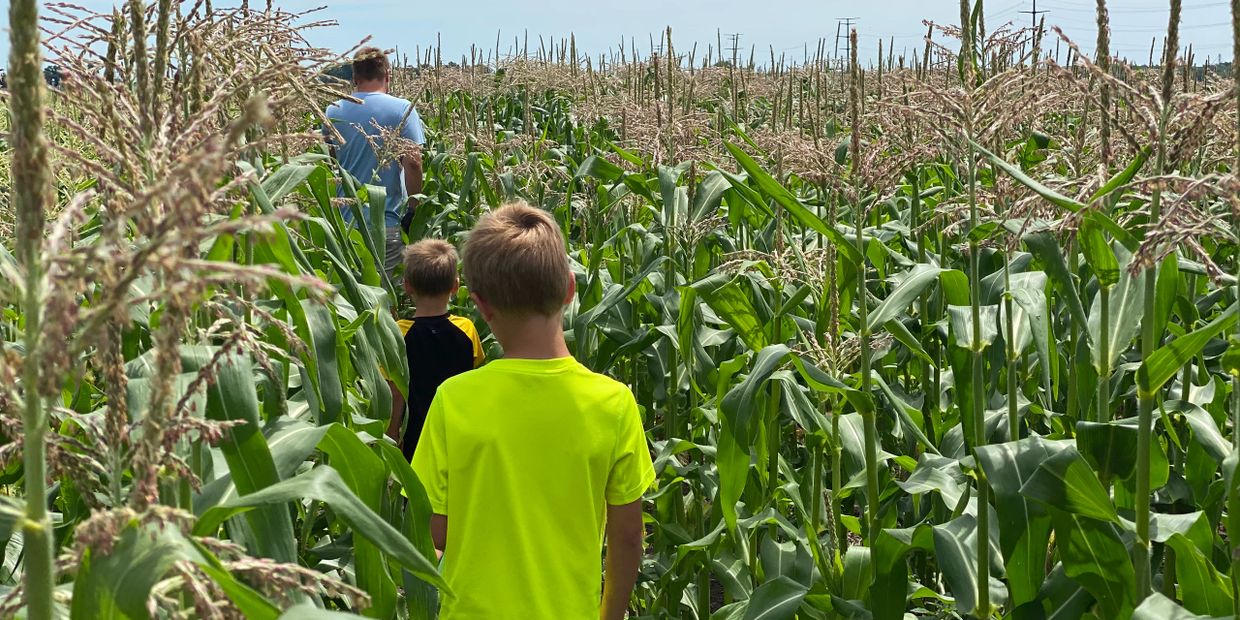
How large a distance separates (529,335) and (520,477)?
0.32 m

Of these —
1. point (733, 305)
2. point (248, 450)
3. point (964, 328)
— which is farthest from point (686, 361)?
point (248, 450)

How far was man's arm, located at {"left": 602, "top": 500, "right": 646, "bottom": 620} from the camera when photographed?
8.63ft

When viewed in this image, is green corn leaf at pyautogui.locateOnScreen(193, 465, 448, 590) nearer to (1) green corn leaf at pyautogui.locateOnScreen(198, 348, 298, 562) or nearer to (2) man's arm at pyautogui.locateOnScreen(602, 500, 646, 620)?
(1) green corn leaf at pyautogui.locateOnScreen(198, 348, 298, 562)

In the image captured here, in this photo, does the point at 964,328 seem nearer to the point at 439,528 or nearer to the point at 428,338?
the point at 439,528

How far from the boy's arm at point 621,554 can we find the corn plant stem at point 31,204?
1540 mm

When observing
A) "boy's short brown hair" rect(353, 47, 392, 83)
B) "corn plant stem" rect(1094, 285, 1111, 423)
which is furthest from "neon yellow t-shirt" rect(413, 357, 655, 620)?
"boy's short brown hair" rect(353, 47, 392, 83)

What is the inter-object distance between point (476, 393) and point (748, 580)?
6.43 ft

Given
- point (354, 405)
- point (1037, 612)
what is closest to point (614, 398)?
point (1037, 612)

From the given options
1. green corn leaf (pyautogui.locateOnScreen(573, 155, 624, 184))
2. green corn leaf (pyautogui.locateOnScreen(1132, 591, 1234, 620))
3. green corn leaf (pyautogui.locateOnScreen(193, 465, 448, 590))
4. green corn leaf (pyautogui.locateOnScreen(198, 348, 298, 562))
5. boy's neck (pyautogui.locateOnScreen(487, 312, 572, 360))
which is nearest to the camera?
green corn leaf (pyautogui.locateOnScreen(193, 465, 448, 590))

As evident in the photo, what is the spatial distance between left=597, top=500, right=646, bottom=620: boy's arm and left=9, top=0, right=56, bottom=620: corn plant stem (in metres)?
1.54

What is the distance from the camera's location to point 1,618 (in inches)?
52.6

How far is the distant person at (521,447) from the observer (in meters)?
2.48

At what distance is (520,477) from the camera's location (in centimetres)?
249

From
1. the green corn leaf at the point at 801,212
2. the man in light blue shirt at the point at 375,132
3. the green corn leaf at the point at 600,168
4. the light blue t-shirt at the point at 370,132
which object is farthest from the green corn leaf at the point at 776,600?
the light blue t-shirt at the point at 370,132
